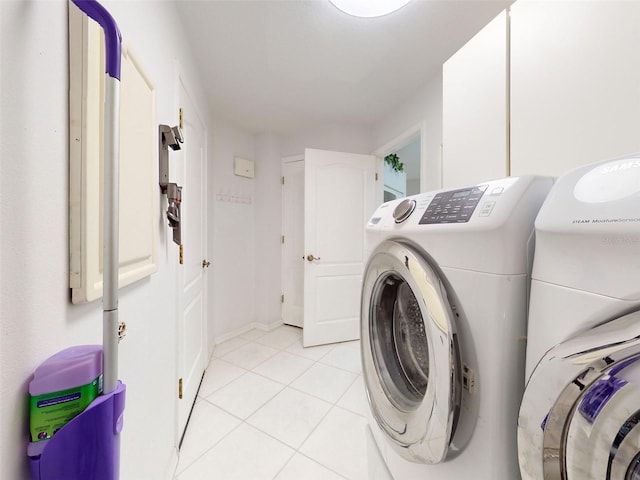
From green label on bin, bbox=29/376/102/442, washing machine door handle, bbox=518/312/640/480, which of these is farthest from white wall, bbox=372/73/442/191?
green label on bin, bbox=29/376/102/442

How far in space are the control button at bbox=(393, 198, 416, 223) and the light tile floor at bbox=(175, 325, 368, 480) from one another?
42.6 inches

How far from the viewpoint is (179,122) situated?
1.29 metres

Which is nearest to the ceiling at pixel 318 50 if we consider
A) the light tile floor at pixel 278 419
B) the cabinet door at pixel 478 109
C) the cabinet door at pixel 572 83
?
the cabinet door at pixel 478 109

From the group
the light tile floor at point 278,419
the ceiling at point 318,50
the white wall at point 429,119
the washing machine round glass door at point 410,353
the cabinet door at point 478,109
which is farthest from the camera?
the white wall at point 429,119

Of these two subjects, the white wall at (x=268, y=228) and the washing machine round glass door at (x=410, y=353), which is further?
the white wall at (x=268, y=228)

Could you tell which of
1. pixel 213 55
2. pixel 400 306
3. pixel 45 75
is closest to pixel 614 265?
pixel 400 306

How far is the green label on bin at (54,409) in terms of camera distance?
0.37 metres

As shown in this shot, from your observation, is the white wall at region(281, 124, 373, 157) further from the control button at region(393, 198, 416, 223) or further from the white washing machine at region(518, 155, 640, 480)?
the white washing machine at region(518, 155, 640, 480)

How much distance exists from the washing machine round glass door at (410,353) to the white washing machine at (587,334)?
0.47 ft

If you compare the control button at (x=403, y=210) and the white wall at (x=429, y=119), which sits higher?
the white wall at (x=429, y=119)

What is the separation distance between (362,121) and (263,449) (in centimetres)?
284

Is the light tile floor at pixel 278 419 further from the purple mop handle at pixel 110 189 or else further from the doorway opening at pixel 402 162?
the doorway opening at pixel 402 162

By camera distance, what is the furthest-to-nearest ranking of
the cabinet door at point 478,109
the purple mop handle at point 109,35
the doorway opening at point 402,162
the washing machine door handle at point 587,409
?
the doorway opening at point 402,162
the cabinet door at point 478,109
the purple mop handle at point 109,35
the washing machine door handle at point 587,409

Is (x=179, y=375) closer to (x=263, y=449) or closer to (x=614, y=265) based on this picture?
(x=263, y=449)
